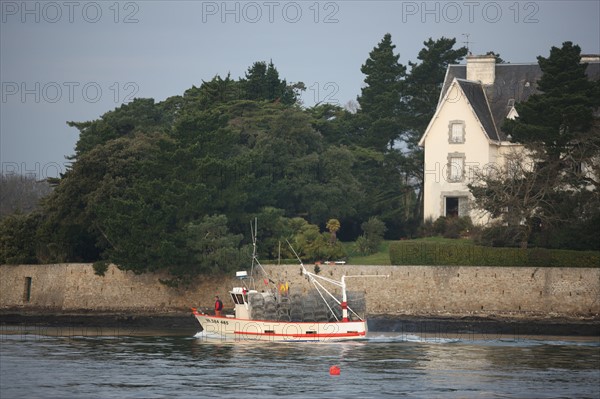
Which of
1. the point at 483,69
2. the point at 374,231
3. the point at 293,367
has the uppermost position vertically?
the point at 483,69

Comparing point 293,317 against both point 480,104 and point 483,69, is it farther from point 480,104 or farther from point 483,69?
point 483,69

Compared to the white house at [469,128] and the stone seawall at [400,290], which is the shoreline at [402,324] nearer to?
the stone seawall at [400,290]

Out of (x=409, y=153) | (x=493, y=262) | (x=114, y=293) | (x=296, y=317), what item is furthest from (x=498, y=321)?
(x=409, y=153)

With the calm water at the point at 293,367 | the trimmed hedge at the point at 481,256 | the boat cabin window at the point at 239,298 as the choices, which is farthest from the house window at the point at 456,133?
the boat cabin window at the point at 239,298

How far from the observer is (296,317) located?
184 ft

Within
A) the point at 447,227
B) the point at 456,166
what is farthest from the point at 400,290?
the point at 456,166

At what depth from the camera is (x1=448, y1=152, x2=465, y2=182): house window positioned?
74.5m

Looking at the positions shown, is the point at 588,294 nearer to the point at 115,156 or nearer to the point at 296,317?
the point at 296,317

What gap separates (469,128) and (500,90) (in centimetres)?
441

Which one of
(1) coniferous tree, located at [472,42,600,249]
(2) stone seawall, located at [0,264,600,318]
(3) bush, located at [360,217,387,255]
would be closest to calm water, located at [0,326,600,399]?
(2) stone seawall, located at [0,264,600,318]

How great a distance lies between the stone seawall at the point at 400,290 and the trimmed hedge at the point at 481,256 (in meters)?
0.58

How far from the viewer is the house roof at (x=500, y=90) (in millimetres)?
74500

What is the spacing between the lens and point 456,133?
7431cm

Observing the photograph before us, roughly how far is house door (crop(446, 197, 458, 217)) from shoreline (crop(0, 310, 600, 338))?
565 inches
